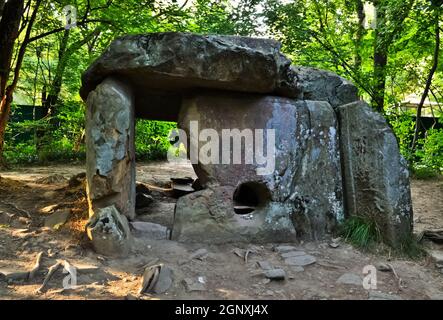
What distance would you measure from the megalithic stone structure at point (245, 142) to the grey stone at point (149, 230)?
139 mm


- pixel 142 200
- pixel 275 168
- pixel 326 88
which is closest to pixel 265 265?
pixel 275 168

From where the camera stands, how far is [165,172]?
9500mm

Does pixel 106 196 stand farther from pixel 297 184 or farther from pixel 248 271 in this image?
pixel 297 184

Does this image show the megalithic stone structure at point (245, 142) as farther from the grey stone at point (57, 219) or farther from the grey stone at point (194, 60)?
the grey stone at point (57, 219)

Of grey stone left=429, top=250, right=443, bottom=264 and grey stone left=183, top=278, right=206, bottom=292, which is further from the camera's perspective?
grey stone left=429, top=250, right=443, bottom=264

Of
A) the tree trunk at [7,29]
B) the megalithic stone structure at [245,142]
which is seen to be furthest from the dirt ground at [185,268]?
the tree trunk at [7,29]

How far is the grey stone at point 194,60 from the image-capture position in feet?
13.6

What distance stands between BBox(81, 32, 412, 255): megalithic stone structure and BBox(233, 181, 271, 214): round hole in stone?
2 centimetres

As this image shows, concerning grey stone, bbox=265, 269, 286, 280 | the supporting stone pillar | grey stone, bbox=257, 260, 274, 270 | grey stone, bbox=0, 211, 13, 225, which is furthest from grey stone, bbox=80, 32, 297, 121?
grey stone, bbox=265, 269, 286, 280

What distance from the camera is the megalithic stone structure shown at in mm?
4145

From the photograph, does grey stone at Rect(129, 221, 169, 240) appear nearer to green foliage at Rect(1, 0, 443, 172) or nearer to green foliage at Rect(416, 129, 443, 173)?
green foliage at Rect(1, 0, 443, 172)

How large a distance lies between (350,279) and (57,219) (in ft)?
10.2

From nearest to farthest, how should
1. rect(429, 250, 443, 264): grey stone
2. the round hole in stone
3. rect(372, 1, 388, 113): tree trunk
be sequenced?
1. rect(429, 250, 443, 264): grey stone
2. the round hole in stone
3. rect(372, 1, 388, 113): tree trunk

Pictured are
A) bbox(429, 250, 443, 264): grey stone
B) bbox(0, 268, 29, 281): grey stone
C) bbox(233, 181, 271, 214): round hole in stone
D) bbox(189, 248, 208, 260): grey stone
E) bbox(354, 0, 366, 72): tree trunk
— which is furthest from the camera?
bbox(354, 0, 366, 72): tree trunk
